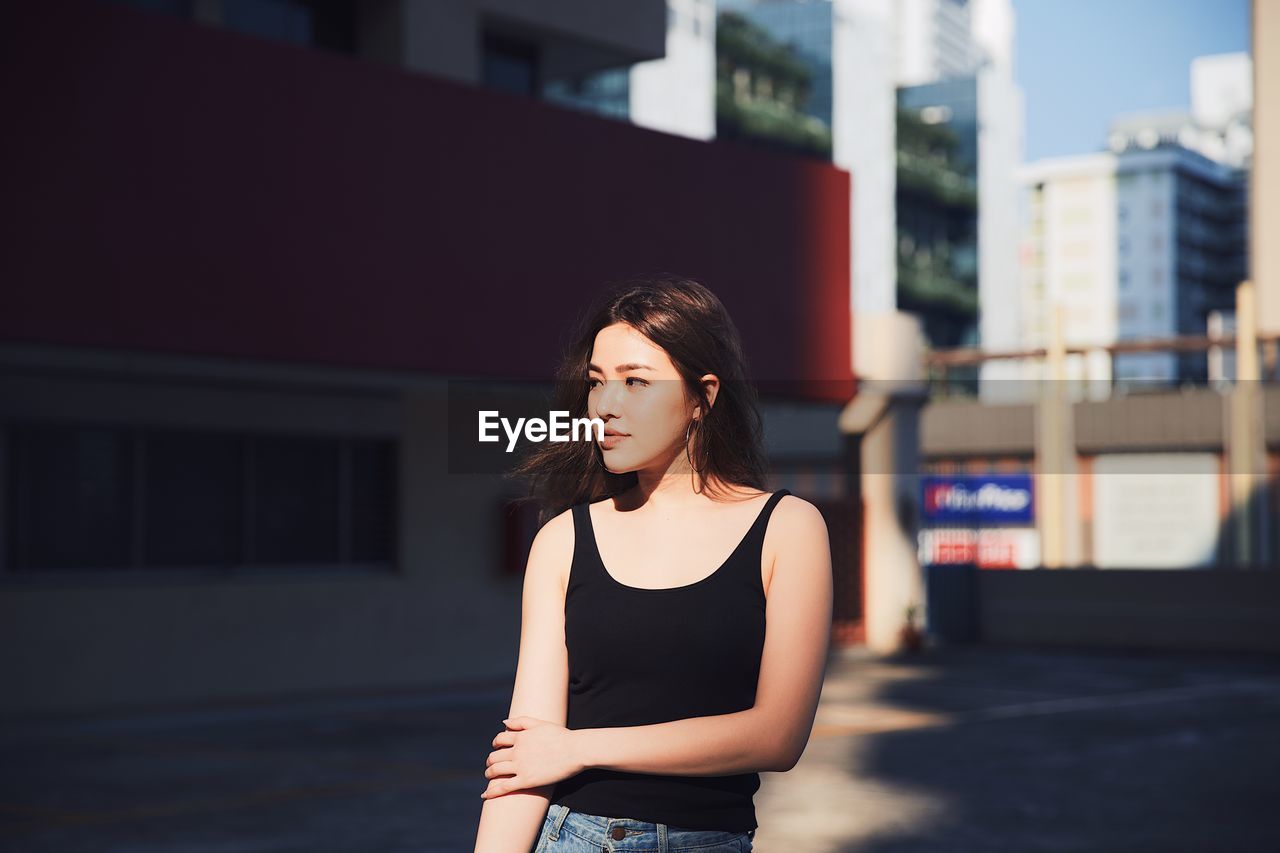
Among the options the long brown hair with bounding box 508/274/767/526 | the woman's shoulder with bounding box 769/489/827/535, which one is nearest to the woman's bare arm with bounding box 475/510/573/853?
the long brown hair with bounding box 508/274/767/526

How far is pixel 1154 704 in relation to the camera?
57.3ft

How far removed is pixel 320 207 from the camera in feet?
51.2

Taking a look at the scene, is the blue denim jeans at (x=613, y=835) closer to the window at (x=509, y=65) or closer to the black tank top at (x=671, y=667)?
the black tank top at (x=671, y=667)

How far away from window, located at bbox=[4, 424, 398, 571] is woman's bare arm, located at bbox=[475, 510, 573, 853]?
1341cm

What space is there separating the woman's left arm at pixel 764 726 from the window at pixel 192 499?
13.6 m

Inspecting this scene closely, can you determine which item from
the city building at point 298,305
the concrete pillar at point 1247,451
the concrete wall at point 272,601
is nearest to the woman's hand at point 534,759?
the city building at point 298,305

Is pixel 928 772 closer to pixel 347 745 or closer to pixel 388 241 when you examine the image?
pixel 347 745

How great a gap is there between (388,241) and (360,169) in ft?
2.39

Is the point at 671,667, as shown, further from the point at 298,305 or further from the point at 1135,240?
the point at 1135,240

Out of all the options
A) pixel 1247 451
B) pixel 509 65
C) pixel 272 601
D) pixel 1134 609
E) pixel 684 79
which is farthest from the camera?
pixel 684 79

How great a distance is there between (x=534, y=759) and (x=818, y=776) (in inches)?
388

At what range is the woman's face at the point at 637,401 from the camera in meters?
2.73

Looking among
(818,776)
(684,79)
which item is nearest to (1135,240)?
(684,79)

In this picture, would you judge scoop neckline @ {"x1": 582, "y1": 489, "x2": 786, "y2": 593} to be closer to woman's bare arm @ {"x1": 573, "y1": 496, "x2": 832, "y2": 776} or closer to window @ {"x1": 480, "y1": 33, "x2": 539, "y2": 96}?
woman's bare arm @ {"x1": 573, "y1": 496, "x2": 832, "y2": 776}
